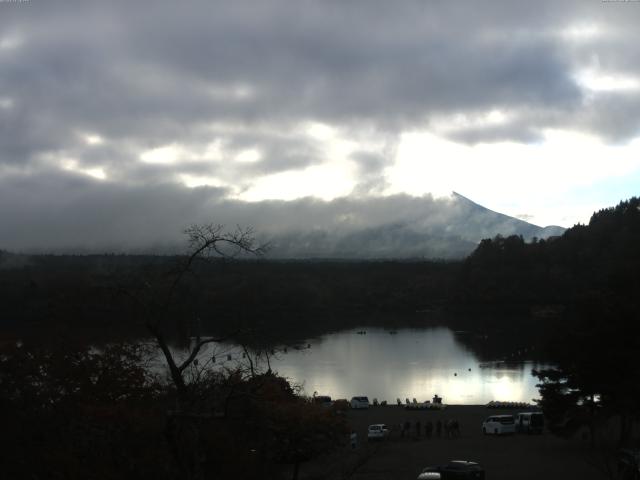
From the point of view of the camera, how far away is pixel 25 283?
40375mm

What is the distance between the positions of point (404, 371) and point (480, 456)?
60.4ft

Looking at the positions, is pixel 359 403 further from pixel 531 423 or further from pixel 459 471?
pixel 459 471

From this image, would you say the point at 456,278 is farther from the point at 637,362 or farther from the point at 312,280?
the point at 637,362

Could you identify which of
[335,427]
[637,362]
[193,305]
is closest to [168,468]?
[193,305]

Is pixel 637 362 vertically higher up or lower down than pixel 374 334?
higher up

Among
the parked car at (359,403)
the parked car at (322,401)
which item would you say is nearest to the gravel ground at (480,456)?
the parked car at (322,401)

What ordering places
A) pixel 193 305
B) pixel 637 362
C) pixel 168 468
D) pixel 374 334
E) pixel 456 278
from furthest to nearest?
pixel 456 278 < pixel 374 334 < pixel 637 362 < pixel 193 305 < pixel 168 468

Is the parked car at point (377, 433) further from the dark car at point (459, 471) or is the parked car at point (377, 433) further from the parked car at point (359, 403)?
the parked car at point (359, 403)

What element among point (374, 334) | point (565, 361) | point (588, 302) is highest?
point (588, 302)

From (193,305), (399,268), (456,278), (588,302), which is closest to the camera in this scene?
(193,305)

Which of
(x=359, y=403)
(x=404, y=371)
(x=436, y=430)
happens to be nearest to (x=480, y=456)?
(x=436, y=430)

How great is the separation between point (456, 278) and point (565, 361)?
195ft

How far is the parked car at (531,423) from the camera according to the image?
15.3 m

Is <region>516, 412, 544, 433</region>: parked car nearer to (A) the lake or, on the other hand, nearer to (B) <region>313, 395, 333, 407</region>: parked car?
(B) <region>313, 395, 333, 407</region>: parked car
